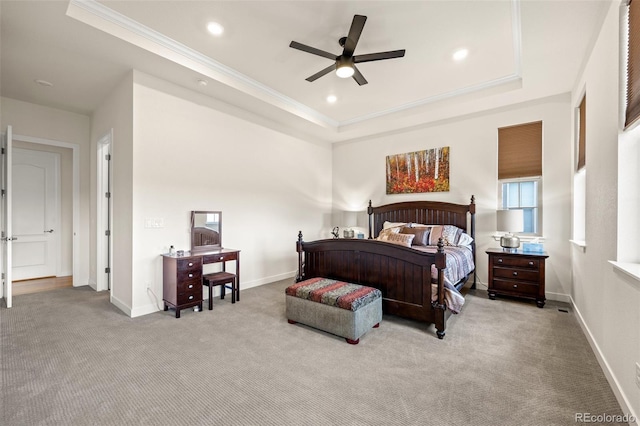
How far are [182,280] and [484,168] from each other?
4905 mm

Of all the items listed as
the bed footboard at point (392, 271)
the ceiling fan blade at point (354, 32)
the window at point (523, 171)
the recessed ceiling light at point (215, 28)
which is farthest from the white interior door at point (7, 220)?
the window at point (523, 171)

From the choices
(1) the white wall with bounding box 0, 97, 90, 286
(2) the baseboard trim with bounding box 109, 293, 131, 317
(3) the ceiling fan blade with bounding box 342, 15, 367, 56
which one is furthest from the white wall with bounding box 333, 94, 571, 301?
(1) the white wall with bounding box 0, 97, 90, 286

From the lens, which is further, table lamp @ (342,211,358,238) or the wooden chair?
table lamp @ (342,211,358,238)

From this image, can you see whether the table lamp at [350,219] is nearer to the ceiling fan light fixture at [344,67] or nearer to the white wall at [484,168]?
the white wall at [484,168]

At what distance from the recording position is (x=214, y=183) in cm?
424

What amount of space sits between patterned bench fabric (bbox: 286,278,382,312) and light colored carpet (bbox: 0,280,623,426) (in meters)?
0.37

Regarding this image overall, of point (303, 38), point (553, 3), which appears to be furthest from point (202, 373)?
point (553, 3)

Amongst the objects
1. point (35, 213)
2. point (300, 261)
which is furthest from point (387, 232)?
point (35, 213)

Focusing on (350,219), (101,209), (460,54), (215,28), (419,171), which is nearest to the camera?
(215,28)

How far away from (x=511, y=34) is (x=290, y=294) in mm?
3681

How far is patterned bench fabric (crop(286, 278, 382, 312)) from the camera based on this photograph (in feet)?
8.91

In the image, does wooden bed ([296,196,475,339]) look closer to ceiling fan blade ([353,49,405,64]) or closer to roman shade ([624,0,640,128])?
roman shade ([624,0,640,128])

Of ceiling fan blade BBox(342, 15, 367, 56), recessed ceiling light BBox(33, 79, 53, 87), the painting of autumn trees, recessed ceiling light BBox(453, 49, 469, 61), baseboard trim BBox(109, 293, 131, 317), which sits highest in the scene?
recessed ceiling light BBox(453, 49, 469, 61)

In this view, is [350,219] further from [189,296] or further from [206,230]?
[189,296]
